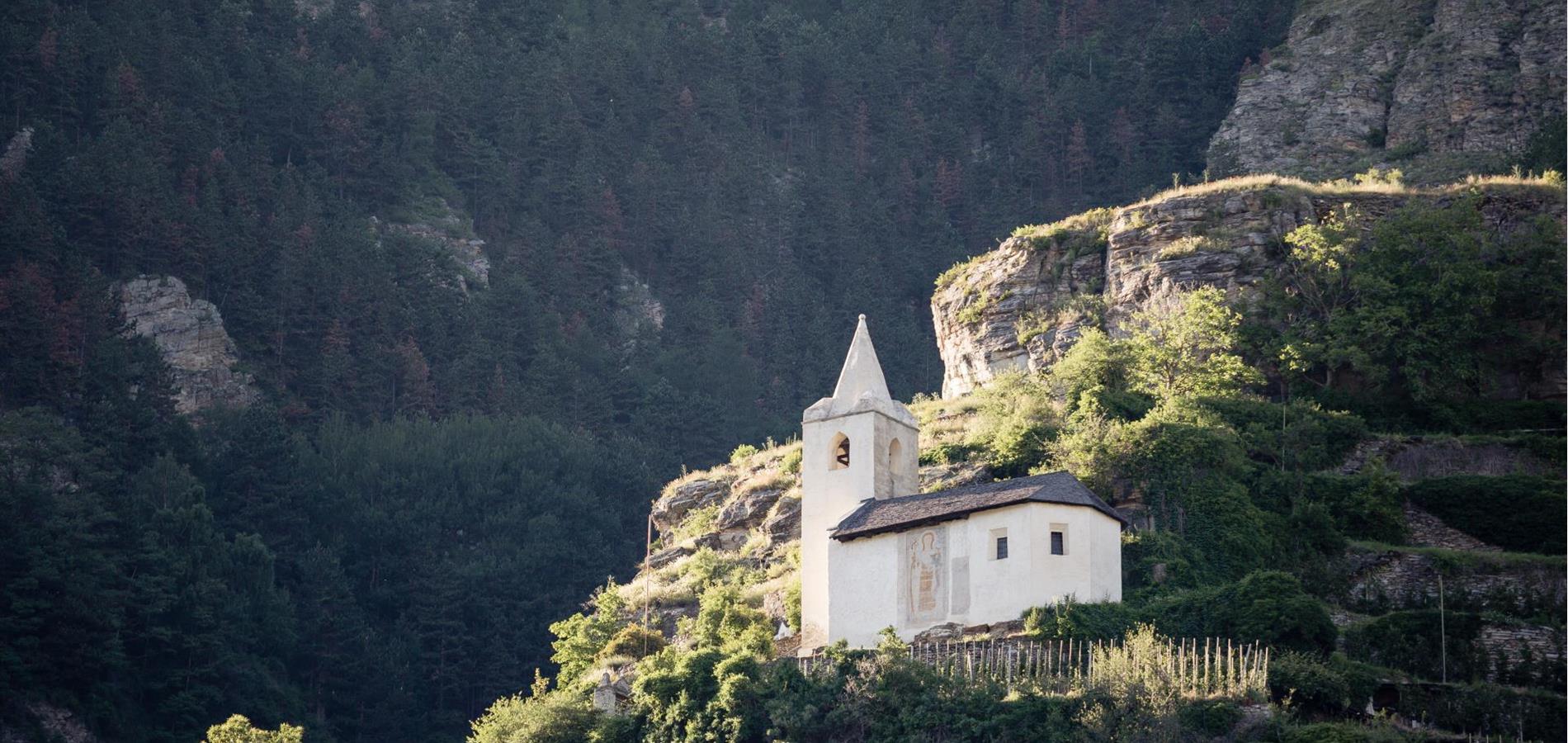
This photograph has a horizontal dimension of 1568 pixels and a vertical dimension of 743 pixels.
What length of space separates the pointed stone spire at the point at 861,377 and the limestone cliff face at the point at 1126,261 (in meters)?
11.2

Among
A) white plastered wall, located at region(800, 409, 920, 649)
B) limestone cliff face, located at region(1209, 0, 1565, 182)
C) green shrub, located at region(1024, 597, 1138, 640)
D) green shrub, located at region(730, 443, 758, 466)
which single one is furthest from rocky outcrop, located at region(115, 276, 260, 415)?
green shrub, located at region(1024, 597, 1138, 640)

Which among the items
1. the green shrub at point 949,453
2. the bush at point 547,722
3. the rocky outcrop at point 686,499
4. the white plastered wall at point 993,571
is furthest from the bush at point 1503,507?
the rocky outcrop at point 686,499

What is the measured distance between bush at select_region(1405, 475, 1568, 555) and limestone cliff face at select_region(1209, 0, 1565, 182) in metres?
21.8

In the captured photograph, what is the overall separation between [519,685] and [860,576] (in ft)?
84.1

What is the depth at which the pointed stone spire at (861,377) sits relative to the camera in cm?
5706

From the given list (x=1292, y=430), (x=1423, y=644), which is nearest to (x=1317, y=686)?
(x=1423, y=644)

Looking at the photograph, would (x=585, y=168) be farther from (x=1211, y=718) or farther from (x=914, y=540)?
(x=1211, y=718)

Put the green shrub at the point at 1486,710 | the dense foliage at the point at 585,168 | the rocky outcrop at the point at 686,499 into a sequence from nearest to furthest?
the green shrub at the point at 1486,710 < the rocky outcrop at the point at 686,499 < the dense foliage at the point at 585,168

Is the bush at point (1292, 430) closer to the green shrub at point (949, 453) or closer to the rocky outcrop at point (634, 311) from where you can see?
the green shrub at point (949, 453)

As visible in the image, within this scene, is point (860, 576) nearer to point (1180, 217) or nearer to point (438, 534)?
point (1180, 217)

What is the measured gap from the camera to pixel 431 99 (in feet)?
343

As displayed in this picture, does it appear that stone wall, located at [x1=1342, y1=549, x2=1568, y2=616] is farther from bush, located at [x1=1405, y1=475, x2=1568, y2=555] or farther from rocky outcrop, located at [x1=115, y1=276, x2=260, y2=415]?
rocky outcrop, located at [x1=115, y1=276, x2=260, y2=415]

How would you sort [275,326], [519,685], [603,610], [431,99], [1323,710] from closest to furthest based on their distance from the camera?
[1323,710]
[603,610]
[519,685]
[275,326]
[431,99]

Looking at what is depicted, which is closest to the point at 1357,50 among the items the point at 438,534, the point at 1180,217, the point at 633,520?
the point at 1180,217
